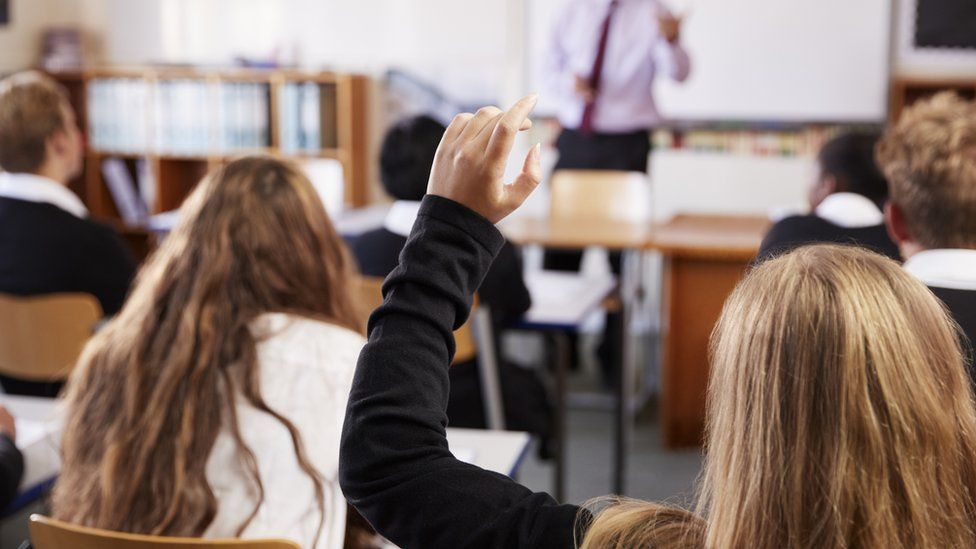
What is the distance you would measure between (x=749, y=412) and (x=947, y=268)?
105 centimetres

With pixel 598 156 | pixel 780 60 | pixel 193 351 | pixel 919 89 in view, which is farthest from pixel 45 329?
pixel 919 89

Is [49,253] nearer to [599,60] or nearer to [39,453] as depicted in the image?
[39,453]

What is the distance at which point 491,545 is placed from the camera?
78 cm

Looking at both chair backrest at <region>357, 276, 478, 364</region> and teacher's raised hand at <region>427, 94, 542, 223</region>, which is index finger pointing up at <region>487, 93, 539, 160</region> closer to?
teacher's raised hand at <region>427, 94, 542, 223</region>

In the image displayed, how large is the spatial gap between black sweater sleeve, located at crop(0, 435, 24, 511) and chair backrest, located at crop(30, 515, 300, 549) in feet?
1.63

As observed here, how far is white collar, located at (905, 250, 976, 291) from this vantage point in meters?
1.54

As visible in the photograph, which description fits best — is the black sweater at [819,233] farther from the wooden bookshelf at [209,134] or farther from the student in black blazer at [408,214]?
the wooden bookshelf at [209,134]

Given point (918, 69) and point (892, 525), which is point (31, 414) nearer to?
point (892, 525)

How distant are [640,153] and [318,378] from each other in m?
3.53

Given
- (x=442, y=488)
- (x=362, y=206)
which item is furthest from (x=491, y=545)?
(x=362, y=206)

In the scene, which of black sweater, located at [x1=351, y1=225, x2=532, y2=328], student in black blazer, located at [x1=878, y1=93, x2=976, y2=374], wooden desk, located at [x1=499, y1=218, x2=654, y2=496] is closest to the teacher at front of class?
wooden desk, located at [x1=499, y1=218, x2=654, y2=496]

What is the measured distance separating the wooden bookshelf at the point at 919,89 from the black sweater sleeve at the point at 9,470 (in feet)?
14.6

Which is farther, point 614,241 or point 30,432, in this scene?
point 614,241

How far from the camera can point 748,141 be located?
5418mm
